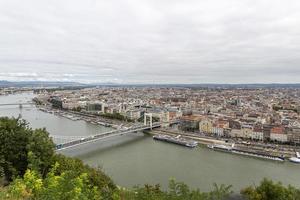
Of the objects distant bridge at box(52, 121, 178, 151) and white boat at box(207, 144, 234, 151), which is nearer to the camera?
distant bridge at box(52, 121, 178, 151)

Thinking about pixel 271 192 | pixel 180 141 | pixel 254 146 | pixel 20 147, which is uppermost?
pixel 20 147

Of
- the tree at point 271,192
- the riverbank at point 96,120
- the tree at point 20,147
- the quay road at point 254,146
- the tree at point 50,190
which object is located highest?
the tree at point 50,190

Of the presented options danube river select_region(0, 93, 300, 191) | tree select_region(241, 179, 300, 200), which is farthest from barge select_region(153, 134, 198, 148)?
tree select_region(241, 179, 300, 200)

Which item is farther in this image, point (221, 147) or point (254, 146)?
point (254, 146)

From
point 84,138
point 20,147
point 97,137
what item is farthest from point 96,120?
point 20,147

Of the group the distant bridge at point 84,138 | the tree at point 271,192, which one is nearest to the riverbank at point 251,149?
the distant bridge at point 84,138

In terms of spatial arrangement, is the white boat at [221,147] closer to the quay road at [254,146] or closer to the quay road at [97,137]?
the quay road at [254,146]

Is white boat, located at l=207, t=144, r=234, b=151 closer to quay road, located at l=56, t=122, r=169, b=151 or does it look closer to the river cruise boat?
the river cruise boat

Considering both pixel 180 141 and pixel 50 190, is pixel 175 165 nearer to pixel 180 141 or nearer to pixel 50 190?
pixel 180 141
